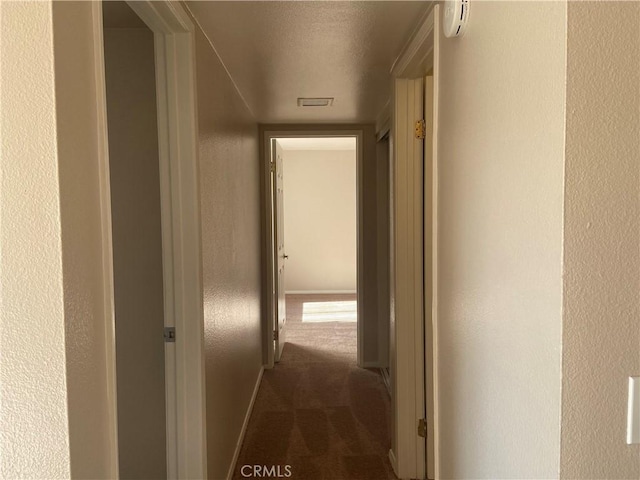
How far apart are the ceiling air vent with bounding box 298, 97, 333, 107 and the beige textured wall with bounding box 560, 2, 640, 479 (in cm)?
245

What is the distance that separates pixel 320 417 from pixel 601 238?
9.05ft

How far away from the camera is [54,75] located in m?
0.87

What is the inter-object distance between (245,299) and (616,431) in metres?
2.56

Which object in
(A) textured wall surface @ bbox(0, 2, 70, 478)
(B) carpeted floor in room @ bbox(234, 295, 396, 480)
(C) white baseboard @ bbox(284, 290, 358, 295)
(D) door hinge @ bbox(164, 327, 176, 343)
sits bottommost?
(B) carpeted floor in room @ bbox(234, 295, 396, 480)

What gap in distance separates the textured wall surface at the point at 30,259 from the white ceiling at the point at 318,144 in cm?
580

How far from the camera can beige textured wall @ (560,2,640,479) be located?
819 mm

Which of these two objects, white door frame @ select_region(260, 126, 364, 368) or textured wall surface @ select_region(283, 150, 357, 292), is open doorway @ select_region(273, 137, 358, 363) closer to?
textured wall surface @ select_region(283, 150, 357, 292)

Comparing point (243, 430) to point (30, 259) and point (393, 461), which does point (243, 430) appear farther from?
point (30, 259)

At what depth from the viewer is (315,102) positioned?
10.7 ft

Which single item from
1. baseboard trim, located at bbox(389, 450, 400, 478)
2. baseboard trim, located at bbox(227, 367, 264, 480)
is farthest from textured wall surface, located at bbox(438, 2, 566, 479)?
baseboard trim, located at bbox(227, 367, 264, 480)

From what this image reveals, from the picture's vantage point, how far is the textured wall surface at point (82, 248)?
35.6 inches

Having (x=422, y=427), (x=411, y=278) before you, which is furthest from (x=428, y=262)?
(x=422, y=427)

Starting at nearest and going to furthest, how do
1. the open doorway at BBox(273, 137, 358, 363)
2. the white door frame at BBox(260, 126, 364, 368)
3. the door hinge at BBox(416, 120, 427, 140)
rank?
1. the door hinge at BBox(416, 120, 427, 140)
2. the white door frame at BBox(260, 126, 364, 368)
3. the open doorway at BBox(273, 137, 358, 363)

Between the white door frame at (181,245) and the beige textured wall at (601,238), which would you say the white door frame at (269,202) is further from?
the beige textured wall at (601,238)
